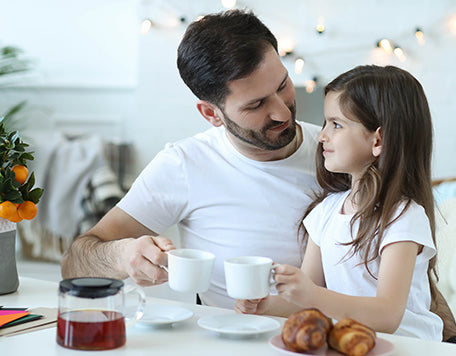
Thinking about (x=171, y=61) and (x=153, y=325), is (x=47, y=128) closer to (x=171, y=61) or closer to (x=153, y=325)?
(x=171, y=61)

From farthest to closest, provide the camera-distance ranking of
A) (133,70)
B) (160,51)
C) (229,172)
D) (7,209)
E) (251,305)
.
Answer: (133,70) < (160,51) < (229,172) < (7,209) < (251,305)

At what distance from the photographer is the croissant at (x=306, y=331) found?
0.95 meters

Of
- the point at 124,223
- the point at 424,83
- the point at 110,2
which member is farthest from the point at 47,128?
the point at 124,223

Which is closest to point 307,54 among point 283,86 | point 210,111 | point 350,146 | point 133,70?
point 133,70

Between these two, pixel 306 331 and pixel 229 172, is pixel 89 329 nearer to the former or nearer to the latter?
pixel 306 331

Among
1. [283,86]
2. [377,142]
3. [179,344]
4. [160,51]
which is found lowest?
[179,344]

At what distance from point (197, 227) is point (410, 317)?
0.63m

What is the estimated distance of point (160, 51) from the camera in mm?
3957

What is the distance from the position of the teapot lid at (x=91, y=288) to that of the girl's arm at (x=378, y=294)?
268 millimetres

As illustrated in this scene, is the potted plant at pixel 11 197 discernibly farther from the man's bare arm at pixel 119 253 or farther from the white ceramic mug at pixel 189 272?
the white ceramic mug at pixel 189 272

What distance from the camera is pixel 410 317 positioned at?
1390 millimetres

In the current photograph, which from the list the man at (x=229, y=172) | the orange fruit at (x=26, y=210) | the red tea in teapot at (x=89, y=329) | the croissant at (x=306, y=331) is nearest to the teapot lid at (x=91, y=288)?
the red tea in teapot at (x=89, y=329)

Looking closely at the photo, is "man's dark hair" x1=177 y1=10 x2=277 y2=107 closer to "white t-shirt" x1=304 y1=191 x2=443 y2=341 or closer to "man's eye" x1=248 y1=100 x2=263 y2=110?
"man's eye" x1=248 y1=100 x2=263 y2=110

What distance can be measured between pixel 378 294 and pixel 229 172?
0.62 m
